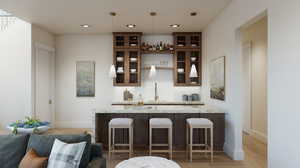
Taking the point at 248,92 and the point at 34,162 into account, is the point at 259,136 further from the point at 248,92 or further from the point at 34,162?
the point at 34,162

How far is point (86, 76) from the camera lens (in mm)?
5871

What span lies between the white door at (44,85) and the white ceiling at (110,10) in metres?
0.80

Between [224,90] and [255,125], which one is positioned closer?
[224,90]

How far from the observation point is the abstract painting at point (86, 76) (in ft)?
19.2

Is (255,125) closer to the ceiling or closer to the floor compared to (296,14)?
closer to the floor

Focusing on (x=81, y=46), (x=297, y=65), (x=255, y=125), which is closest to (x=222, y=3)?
(x=297, y=65)

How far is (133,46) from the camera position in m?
5.53

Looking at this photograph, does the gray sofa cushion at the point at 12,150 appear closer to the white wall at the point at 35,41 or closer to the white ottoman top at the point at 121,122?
the white ottoman top at the point at 121,122

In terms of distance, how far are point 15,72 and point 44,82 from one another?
735 mm

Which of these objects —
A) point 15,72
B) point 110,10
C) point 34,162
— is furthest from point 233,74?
point 15,72

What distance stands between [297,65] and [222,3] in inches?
83.8

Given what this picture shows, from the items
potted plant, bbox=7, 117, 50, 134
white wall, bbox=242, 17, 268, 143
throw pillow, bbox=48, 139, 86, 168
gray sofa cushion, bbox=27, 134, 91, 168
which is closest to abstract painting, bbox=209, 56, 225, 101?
white wall, bbox=242, 17, 268, 143

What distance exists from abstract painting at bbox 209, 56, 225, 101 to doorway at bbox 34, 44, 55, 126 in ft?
14.1

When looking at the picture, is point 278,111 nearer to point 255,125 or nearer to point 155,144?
point 155,144
